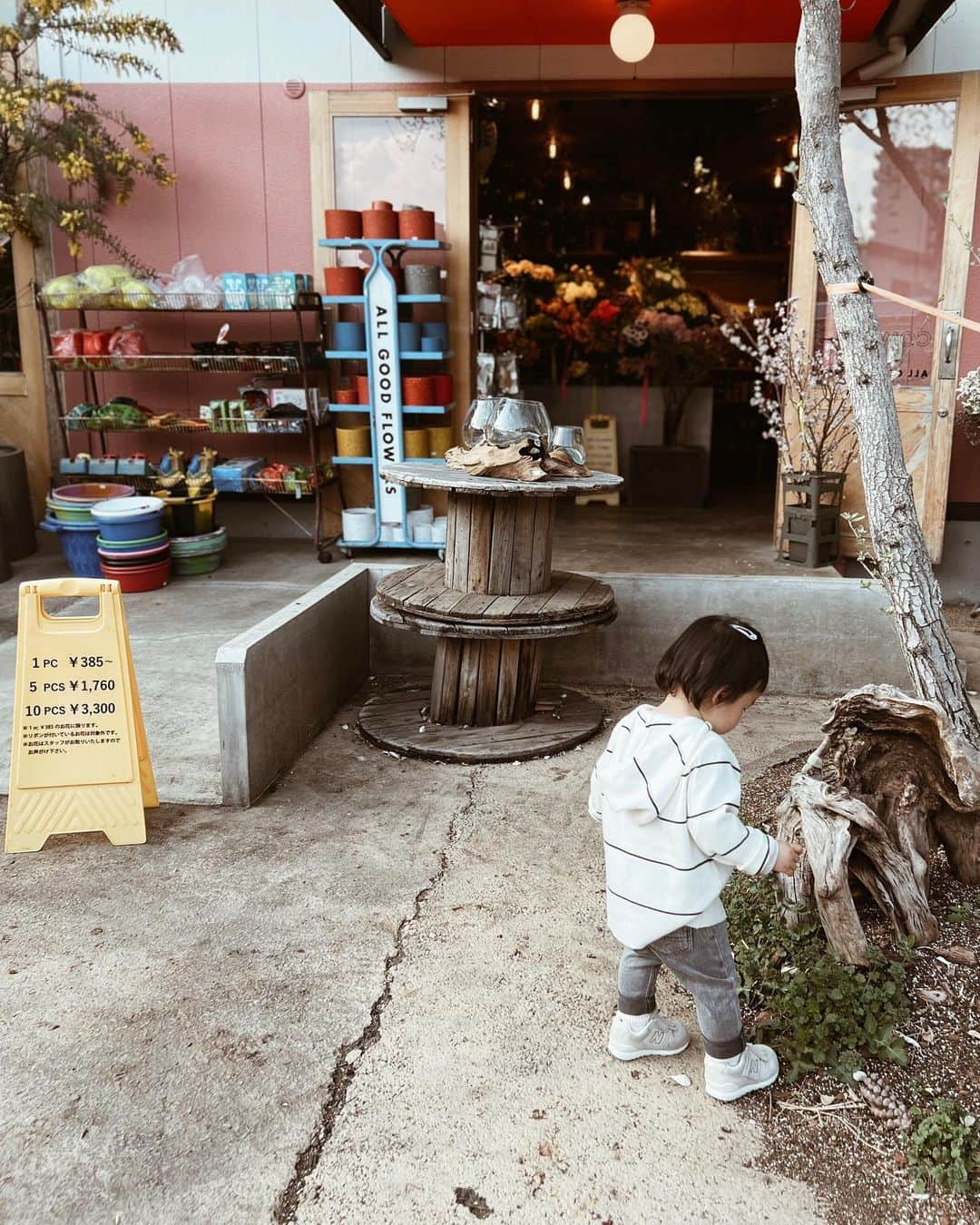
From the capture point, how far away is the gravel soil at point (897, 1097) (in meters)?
1.95

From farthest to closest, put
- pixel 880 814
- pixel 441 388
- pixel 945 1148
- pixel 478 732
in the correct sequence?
pixel 441 388 < pixel 478 732 < pixel 880 814 < pixel 945 1148

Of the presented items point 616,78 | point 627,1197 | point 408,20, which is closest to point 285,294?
point 408,20

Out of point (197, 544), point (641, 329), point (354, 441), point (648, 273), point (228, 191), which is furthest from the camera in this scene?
point (648, 273)

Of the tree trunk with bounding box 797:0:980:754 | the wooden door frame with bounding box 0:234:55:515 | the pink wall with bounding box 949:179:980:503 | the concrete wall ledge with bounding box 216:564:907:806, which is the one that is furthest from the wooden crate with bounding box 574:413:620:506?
the tree trunk with bounding box 797:0:980:754

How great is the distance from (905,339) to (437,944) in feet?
16.3

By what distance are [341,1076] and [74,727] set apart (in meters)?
1.67

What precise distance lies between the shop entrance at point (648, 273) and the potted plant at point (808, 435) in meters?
0.35

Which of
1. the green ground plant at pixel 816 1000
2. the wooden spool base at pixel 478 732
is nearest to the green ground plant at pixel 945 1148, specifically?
the green ground plant at pixel 816 1000

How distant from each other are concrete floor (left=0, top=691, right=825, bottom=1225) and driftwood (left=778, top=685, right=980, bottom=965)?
478 mm

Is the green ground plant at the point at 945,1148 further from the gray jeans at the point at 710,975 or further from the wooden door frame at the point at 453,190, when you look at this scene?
the wooden door frame at the point at 453,190

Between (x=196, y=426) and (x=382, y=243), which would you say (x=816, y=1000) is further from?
(x=196, y=426)

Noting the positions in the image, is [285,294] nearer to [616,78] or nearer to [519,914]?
[616,78]

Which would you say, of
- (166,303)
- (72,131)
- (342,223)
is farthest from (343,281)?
(72,131)

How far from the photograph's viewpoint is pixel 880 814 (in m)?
2.82
